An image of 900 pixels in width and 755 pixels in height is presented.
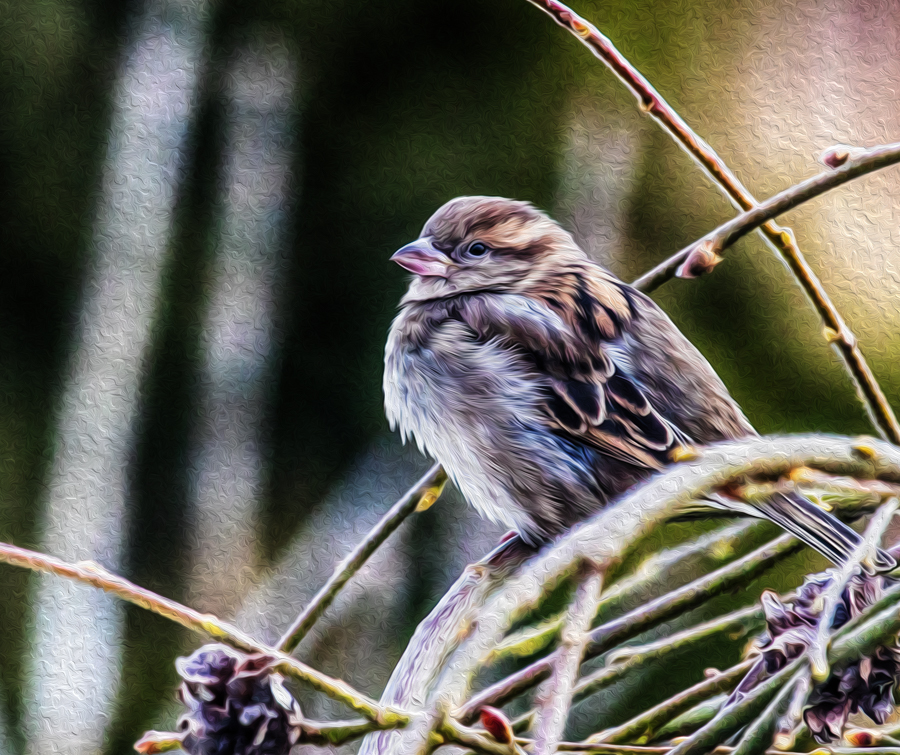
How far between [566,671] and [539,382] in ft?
1.52

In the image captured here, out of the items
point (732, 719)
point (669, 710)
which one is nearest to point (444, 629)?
point (669, 710)

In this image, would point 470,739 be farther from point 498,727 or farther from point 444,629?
point 444,629

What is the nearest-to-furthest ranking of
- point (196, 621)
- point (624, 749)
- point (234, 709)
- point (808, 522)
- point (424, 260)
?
1. point (196, 621)
2. point (234, 709)
3. point (624, 749)
4. point (808, 522)
5. point (424, 260)

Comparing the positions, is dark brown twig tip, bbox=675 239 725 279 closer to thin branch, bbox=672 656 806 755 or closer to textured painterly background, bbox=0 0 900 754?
textured painterly background, bbox=0 0 900 754

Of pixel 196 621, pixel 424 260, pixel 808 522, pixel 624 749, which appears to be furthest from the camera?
pixel 424 260

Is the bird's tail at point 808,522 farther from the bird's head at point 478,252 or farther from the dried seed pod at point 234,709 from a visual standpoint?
the dried seed pod at point 234,709

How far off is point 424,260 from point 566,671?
64 cm

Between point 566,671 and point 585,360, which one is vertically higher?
point 585,360

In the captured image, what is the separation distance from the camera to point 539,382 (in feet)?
3.56

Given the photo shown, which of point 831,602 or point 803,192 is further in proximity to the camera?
point 803,192

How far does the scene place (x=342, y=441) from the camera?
3.96 feet

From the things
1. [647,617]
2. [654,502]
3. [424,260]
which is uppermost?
[424,260]

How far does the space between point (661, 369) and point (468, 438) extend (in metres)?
0.28

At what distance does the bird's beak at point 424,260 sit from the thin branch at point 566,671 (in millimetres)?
525
